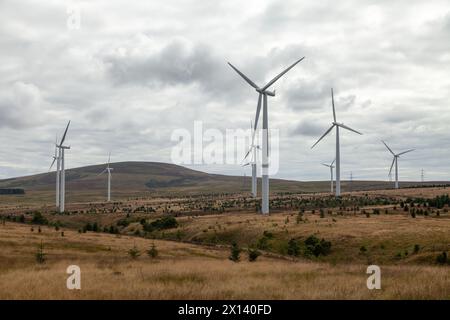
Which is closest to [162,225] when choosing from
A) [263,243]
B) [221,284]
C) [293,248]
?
[263,243]

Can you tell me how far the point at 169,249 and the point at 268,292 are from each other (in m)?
29.7

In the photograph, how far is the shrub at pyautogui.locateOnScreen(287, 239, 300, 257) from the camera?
5103cm

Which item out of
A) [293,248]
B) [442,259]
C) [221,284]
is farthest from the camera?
[293,248]

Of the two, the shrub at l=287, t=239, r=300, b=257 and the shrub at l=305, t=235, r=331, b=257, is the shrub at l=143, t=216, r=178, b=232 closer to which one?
the shrub at l=287, t=239, r=300, b=257

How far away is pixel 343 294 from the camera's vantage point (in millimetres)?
19375

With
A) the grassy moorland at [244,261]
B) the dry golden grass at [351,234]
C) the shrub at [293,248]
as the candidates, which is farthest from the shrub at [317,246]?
the shrub at [293,248]

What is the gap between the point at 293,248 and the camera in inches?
2047

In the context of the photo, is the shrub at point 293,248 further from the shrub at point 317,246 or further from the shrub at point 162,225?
the shrub at point 162,225

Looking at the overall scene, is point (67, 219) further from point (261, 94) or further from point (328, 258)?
point (328, 258)

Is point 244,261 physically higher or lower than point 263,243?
higher

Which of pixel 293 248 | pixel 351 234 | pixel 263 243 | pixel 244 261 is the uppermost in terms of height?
pixel 351 234

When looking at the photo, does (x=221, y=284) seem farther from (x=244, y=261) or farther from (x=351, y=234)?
(x=351, y=234)

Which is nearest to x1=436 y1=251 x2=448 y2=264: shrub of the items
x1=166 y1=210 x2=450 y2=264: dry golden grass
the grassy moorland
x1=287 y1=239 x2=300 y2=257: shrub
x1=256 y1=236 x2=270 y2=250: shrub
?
the grassy moorland

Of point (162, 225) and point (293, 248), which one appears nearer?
point (293, 248)
